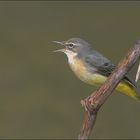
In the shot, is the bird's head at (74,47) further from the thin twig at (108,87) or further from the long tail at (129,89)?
the thin twig at (108,87)

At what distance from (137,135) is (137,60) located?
527 centimetres

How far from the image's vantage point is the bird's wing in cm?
346

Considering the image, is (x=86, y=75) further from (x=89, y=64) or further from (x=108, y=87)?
(x=108, y=87)

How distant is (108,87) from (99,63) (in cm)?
127

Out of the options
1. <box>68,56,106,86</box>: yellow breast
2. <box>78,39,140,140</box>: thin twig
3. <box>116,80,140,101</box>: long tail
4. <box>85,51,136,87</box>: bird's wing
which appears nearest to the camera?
<box>78,39,140,140</box>: thin twig

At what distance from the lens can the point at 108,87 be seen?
232cm

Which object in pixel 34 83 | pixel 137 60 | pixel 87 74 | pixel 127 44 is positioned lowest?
pixel 34 83

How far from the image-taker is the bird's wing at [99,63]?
3463 millimetres

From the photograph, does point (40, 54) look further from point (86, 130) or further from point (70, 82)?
point (86, 130)

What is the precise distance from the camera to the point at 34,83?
8.68 m

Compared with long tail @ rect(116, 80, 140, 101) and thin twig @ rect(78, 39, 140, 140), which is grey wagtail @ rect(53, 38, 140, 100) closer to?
long tail @ rect(116, 80, 140, 101)

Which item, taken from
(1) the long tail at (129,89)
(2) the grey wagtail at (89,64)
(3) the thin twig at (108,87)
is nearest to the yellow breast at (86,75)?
(2) the grey wagtail at (89,64)

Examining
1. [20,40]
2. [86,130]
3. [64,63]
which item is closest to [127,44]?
[64,63]

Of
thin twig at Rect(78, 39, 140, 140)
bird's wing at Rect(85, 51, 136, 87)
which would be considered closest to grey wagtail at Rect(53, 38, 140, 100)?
bird's wing at Rect(85, 51, 136, 87)
